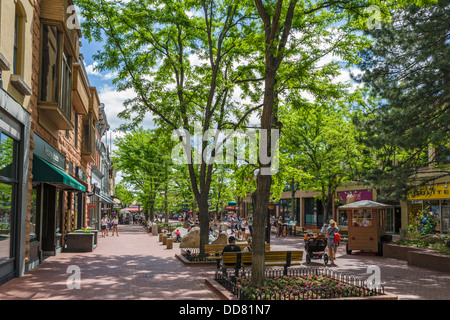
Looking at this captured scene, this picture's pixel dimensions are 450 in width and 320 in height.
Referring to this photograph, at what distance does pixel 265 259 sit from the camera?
12352 mm

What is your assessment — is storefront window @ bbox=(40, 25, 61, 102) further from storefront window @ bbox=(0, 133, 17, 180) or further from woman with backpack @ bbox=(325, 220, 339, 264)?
woman with backpack @ bbox=(325, 220, 339, 264)

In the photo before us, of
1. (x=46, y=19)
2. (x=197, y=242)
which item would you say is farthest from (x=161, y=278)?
(x=197, y=242)

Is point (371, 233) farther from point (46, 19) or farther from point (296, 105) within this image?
point (46, 19)

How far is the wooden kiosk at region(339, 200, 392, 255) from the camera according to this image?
20.0 m

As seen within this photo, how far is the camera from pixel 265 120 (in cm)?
996

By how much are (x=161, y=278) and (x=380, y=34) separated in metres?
12.9

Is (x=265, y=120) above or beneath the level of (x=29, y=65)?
beneath

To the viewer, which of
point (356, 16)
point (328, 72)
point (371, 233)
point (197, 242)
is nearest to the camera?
point (356, 16)

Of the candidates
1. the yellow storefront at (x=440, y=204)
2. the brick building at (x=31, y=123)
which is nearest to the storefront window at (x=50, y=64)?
the brick building at (x=31, y=123)

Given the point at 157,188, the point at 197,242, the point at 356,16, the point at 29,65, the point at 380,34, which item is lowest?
the point at 197,242

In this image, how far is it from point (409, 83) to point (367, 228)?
7.16 m

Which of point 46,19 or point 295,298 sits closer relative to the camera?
point 295,298

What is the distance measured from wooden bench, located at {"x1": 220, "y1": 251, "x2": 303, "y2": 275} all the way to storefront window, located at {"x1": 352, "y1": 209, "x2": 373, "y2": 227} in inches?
331

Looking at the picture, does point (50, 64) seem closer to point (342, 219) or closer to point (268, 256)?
point (268, 256)
